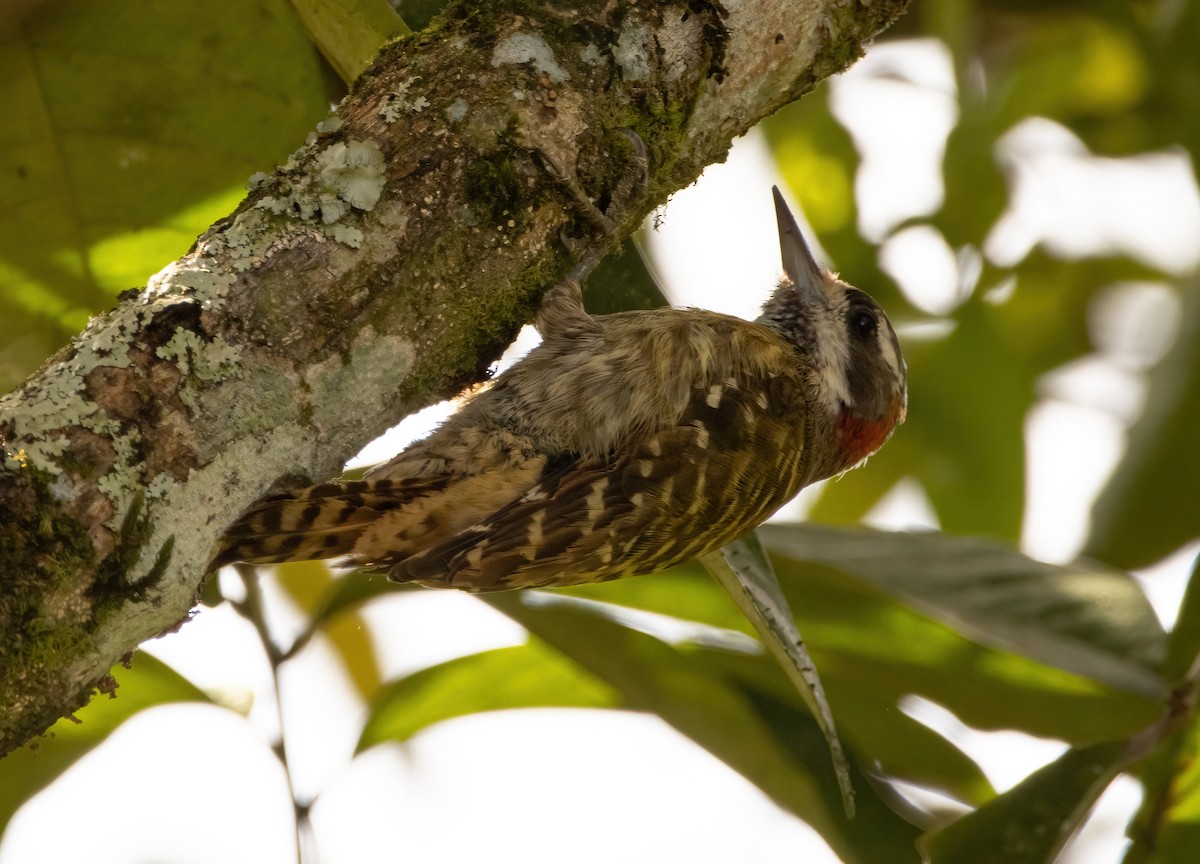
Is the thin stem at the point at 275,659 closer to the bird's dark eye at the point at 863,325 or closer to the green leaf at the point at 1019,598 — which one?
the green leaf at the point at 1019,598

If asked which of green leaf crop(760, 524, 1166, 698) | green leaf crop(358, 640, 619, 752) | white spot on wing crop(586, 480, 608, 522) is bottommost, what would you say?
green leaf crop(760, 524, 1166, 698)

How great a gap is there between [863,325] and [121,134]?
1841 millimetres

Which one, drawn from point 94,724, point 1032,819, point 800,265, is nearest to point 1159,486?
point 800,265

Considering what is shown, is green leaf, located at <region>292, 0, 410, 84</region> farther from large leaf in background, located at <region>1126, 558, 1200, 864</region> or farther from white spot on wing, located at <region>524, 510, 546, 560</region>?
large leaf in background, located at <region>1126, 558, 1200, 864</region>

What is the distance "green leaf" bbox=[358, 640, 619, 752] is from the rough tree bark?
78 cm

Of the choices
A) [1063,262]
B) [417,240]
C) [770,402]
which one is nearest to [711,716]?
[770,402]

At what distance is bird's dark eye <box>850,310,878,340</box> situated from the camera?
3197mm

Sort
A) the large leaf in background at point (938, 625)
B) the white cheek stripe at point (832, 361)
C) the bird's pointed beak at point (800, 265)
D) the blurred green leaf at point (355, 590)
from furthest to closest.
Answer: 1. the bird's pointed beak at point (800, 265)
2. the white cheek stripe at point (832, 361)
3. the blurred green leaf at point (355, 590)
4. the large leaf in background at point (938, 625)

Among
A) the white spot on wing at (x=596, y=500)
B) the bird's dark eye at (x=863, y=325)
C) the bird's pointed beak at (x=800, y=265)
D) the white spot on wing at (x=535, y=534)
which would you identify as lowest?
the white spot on wing at (x=535, y=534)

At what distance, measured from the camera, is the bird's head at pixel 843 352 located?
316 cm

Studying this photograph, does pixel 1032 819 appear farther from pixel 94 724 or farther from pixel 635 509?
pixel 94 724

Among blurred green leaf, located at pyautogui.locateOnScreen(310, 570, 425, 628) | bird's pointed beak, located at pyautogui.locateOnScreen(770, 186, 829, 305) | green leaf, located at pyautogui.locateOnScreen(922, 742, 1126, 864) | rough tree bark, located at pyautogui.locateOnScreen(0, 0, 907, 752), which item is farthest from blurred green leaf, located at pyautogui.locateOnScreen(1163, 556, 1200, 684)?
blurred green leaf, located at pyautogui.locateOnScreen(310, 570, 425, 628)

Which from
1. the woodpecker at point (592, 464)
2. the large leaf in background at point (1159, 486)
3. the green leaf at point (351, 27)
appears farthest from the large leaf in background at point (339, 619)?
the large leaf in background at point (1159, 486)

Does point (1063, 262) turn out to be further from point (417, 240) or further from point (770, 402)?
point (417, 240)
